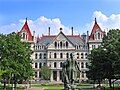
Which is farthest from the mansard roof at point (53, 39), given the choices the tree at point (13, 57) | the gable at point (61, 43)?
the tree at point (13, 57)

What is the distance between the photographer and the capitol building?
4149 inches

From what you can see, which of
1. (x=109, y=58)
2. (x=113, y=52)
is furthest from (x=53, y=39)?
(x=113, y=52)

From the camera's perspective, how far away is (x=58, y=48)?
106m

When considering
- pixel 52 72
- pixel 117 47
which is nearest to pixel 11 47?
pixel 117 47

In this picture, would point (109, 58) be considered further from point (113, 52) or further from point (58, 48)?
point (58, 48)

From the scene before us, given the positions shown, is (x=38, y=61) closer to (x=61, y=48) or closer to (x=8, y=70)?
(x=61, y=48)

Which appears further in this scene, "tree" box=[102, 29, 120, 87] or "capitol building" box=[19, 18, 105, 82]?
"capitol building" box=[19, 18, 105, 82]

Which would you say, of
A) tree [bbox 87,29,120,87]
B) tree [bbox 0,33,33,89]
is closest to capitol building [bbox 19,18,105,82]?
tree [bbox 87,29,120,87]

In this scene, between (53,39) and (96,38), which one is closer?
(53,39)

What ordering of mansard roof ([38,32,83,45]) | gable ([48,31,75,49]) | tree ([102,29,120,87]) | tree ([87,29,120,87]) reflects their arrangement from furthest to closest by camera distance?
1. mansard roof ([38,32,83,45])
2. gable ([48,31,75,49])
3. tree ([87,29,120,87])
4. tree ([102,29,120,87])

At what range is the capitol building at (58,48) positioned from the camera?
105 metres

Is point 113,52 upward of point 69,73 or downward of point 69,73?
upward

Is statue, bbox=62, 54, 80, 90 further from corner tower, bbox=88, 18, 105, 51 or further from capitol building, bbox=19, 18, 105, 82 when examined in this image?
corner tower, bbox=88, 18, 105, 51

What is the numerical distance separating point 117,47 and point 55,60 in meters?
66.8
